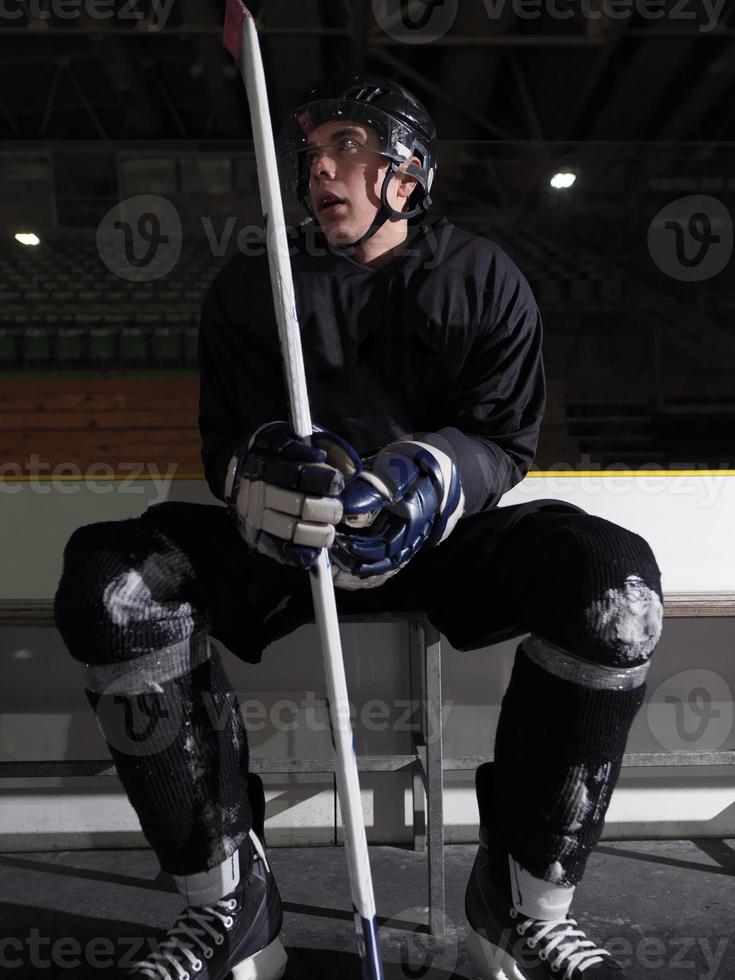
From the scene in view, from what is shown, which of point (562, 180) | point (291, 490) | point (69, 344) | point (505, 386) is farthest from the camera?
point (562, 180)

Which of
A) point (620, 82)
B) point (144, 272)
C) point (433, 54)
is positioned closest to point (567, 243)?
point (620, 82)

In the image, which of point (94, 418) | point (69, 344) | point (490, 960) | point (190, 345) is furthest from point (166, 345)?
point (490, 960)

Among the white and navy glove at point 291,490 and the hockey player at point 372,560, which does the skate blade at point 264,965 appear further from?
the white and navy glove at point 291,490

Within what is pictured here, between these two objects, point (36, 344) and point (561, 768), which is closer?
point (561, 768)

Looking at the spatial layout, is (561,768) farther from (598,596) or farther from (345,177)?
(345,177)

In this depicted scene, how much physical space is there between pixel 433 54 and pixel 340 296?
4804 millimetres

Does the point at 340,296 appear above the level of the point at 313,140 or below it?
below

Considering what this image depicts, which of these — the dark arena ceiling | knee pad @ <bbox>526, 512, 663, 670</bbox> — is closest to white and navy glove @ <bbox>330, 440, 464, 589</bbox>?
knee pad @ <bbox>526, 512, 663, 670</bbox>

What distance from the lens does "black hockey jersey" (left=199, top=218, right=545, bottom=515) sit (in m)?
1.22

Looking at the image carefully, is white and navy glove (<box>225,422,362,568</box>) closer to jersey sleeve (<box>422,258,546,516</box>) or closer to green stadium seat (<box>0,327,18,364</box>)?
jersey sleeve (<box>422,258,546,516</box>)

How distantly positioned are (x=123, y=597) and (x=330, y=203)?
0.60m

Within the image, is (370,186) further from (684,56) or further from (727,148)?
(727,148)

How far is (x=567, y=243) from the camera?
7625mm

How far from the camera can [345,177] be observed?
1239mm
